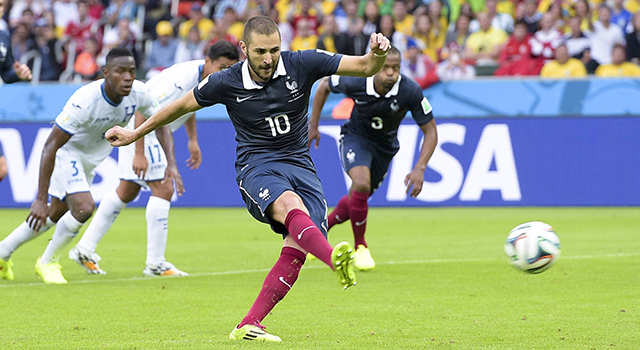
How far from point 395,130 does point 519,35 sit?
8.35 metres

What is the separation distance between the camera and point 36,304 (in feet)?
23.3

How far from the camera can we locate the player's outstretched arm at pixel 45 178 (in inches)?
297

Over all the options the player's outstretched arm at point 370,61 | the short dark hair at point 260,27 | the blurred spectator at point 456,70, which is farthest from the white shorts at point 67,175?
the blurred spectator at point 456,70

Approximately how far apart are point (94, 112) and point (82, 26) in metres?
13.3

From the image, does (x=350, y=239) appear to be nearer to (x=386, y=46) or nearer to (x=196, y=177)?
(x=196, y=177)

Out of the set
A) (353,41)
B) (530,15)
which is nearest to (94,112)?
(353,41)

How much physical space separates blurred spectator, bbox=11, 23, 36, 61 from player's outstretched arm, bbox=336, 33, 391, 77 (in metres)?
15.6

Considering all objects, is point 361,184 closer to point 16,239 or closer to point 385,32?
point 16,239

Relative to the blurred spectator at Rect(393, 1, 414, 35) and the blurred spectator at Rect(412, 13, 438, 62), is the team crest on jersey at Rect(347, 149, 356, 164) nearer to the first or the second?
the blurred spectator at Rect(412, 13, 438, 62)

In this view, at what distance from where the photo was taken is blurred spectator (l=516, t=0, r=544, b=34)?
17.8 m

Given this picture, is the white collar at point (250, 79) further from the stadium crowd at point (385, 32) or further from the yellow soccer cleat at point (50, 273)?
the stadium crowd at point (385, 32)

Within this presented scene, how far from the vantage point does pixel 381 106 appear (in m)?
9.32

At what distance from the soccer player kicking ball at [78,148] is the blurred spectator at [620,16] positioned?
11.7 meters

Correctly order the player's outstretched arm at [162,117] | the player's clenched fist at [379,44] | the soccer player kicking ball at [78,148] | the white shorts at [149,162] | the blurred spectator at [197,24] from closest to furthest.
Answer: the player's clenched fist at [379,44], the player's outstretched arm at [162,117], the soccer player kicking ball at [78,148], the white shorts at [149,162], the blurred spectator at [197,24]
